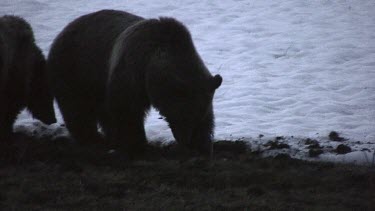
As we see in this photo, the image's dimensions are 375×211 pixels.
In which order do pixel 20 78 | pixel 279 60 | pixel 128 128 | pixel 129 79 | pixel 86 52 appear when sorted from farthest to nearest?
pixel 279 60, pixel 20 78, pixel 86 52, pixel 128 128, pixel 129 79

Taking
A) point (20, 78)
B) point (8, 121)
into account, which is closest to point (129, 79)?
point (20, 78)

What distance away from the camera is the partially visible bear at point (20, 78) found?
314 inches

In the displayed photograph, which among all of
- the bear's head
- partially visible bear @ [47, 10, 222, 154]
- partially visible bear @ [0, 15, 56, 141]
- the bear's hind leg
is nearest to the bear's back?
partially visible bear @ [47, 10, 222, 154]

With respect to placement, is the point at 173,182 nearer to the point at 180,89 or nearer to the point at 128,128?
the point at 180,89

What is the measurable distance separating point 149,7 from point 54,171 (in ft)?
36.3

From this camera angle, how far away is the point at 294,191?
5.28 meters

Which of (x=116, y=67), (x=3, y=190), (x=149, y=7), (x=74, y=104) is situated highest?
(x=149, y=7)

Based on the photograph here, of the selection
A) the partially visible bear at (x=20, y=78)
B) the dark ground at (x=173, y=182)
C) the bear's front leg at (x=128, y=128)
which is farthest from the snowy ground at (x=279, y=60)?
the bear's front leg at (x=128, y=128)

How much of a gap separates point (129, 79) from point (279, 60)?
6.56 metres

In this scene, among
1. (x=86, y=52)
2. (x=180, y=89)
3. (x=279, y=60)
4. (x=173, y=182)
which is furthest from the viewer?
(x=279, y=60)

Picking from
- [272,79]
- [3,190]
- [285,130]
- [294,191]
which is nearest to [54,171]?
[3,190]

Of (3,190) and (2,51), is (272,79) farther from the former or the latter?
(3,190)

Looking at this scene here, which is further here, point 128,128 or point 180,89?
point 128,128

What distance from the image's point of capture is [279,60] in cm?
1240
